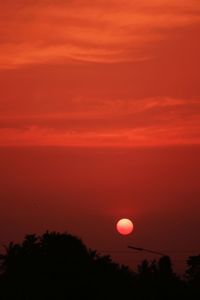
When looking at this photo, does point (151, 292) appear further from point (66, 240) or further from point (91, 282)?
point (66, 240)

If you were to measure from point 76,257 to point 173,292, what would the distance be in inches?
407

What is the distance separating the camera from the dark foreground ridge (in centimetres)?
6975

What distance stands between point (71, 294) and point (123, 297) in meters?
3.83

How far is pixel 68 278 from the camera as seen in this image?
71.6m

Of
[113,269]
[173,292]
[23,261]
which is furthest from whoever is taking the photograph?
[113,269]

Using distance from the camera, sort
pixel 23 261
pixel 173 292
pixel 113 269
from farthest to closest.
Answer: pixel 113 269 → pixel 23 261 → pixel 173 292

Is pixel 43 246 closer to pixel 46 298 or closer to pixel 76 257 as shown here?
pixel 76 257

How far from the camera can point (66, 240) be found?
7925cm

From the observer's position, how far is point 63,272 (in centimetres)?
7150

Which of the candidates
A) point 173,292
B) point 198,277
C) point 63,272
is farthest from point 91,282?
point 198,277

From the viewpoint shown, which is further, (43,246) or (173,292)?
(43,246)

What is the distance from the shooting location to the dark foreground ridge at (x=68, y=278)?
69.8 m

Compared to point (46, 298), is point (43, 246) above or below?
above

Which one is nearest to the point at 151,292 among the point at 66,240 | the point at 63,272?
the point at 63,272
